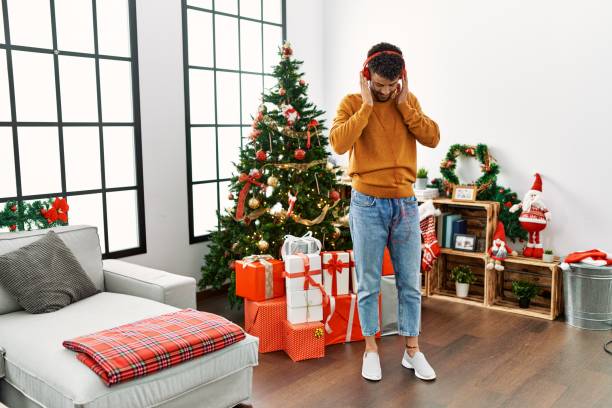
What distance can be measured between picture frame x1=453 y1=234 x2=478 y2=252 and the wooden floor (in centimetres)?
64

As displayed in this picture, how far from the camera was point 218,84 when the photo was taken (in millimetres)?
4262

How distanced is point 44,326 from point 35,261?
1.19ft

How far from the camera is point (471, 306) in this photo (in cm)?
397

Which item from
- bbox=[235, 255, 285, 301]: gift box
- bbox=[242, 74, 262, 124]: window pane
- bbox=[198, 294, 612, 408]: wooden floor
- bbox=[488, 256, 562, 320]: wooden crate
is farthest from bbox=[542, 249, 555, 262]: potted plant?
bbox=[242, 74, 262, 124]: window pane

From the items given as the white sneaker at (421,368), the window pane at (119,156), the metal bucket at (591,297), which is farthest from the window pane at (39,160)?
the metal bucket at (591,297)

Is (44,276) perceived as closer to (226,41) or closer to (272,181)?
(272,181)

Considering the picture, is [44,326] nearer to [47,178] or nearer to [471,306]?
[47,178]

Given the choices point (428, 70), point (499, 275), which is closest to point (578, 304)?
point (499, 275)

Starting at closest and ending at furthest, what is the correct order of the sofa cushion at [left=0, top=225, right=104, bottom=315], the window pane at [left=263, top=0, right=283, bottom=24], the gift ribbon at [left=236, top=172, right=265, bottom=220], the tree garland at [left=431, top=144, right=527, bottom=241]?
1. the sofa cushion at [left=0, top=225, right=104, bottom=315]
2. the gift ribbon at [left=236, top=172, right=265, bottom=220]
3. the tree garland at [left=431, top=144, right=527, bottom=241]
4. the window pane at [left=263, top=0, right=283, bottom=24]

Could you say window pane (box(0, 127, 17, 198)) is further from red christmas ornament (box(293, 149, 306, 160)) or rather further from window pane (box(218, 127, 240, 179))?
red christmas ornament (box(293, 149, 306, 160))

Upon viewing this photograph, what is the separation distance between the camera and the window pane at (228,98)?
428 centimetres

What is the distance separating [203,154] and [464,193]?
6.38 ft

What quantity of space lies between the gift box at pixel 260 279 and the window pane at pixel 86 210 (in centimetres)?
104

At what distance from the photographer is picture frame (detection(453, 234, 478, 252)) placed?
406 cm
